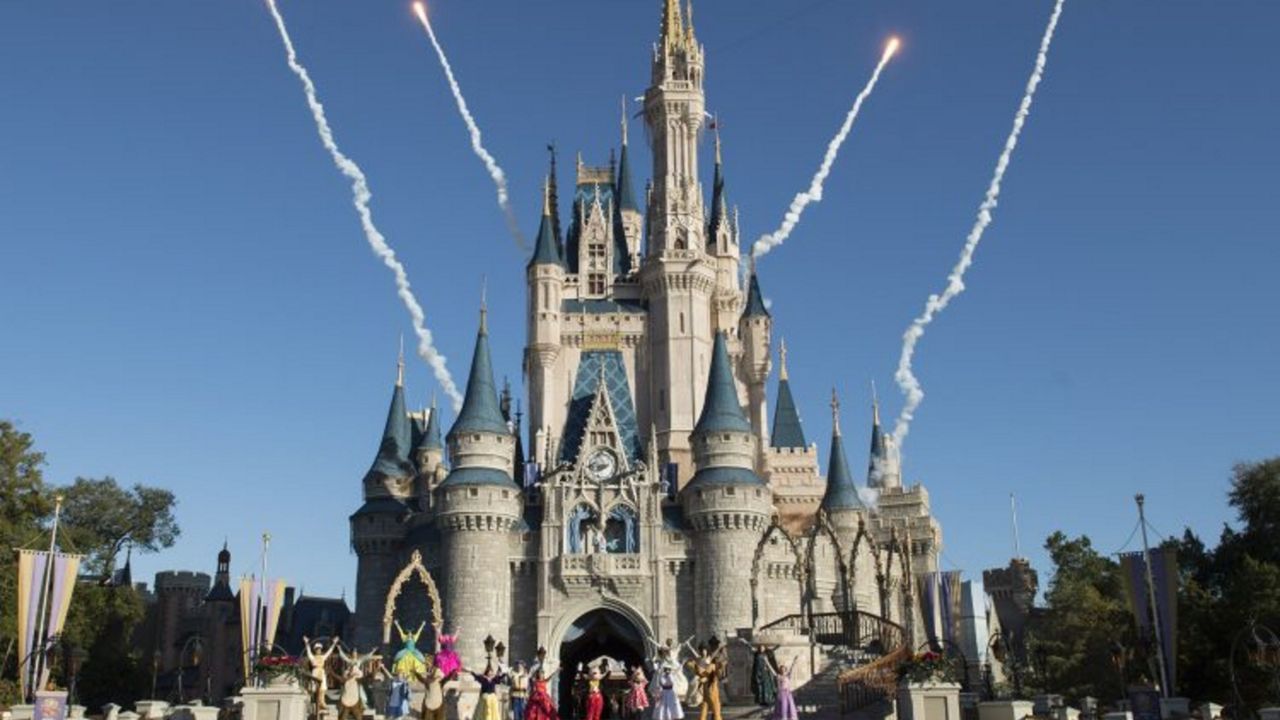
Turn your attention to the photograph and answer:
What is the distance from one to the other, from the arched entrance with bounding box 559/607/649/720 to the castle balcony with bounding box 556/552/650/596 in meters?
1.26

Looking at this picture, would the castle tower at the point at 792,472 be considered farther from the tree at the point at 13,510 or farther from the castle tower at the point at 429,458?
the tree at the point at 13,510

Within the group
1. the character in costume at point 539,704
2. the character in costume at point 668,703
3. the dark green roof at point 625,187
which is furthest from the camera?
the dark green roof at point 625,187

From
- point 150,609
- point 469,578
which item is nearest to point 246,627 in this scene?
point 469,578

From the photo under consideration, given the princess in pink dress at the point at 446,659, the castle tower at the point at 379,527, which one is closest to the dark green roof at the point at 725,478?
the castle tower at the point at 379,527

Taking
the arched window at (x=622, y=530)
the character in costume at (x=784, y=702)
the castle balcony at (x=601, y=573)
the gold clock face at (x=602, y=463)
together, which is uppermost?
the gold clock face at (x=602, y=463)

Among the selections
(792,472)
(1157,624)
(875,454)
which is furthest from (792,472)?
(1157,624)

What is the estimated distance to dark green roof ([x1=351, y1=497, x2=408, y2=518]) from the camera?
2662 inches

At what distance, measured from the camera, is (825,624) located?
50.0 meters

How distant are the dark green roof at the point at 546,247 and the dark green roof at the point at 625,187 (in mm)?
7831

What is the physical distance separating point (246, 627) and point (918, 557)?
39207 millimetres

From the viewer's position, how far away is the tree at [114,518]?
70875mm

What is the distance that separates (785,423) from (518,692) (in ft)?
162

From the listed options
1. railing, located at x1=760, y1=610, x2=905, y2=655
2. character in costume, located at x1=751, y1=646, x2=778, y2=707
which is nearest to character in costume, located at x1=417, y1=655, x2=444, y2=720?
character in costume, located at x1=751, y1=646, x2=778, y2=707

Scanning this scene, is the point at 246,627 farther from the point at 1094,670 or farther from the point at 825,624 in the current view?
the point at 1094,670
